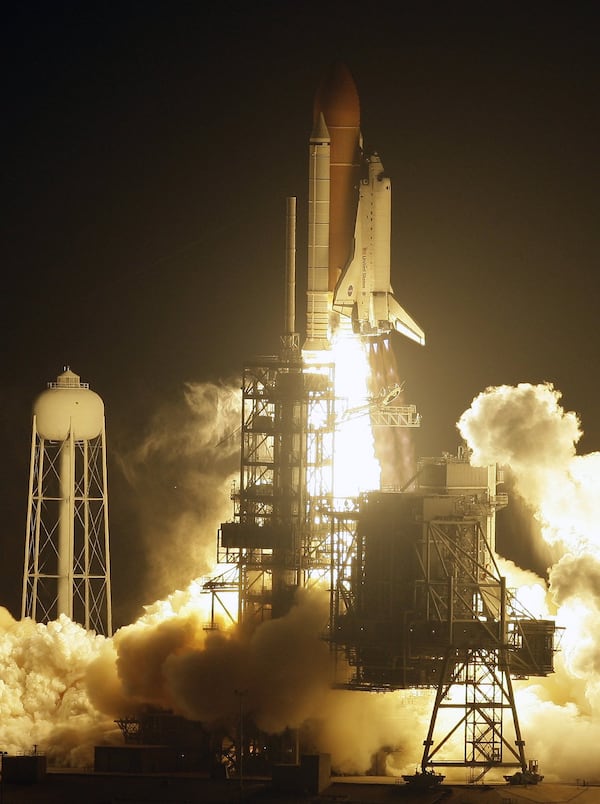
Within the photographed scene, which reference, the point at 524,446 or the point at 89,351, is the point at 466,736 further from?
the point at 89,351

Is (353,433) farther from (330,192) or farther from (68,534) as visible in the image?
(68,534)

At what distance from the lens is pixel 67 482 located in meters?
88.4

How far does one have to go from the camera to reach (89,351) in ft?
336

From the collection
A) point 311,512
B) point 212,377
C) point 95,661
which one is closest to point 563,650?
point 311,512

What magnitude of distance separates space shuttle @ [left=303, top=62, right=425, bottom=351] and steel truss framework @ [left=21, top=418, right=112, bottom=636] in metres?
10.2

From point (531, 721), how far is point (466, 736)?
271 centimetres

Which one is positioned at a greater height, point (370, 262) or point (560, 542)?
point (370, 262)

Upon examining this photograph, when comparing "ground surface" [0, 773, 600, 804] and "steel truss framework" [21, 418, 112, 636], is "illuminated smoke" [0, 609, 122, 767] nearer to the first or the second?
"steel truss framework" [21, 418, 112, 636]

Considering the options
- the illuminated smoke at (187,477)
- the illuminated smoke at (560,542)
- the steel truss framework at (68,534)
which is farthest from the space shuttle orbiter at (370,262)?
the steel truss framework at (68,534)

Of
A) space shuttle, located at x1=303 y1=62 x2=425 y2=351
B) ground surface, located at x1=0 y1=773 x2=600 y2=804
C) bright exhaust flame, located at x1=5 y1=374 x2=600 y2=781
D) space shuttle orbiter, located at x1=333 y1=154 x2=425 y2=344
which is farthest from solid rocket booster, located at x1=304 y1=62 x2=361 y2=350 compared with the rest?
ground surface, located at x1=0 y1=773 x2=600 y2=804

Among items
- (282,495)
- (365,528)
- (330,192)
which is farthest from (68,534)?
(365,528)

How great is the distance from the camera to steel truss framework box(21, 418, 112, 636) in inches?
3484

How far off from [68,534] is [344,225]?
1365 centimetres

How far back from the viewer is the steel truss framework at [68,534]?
8850 cm
